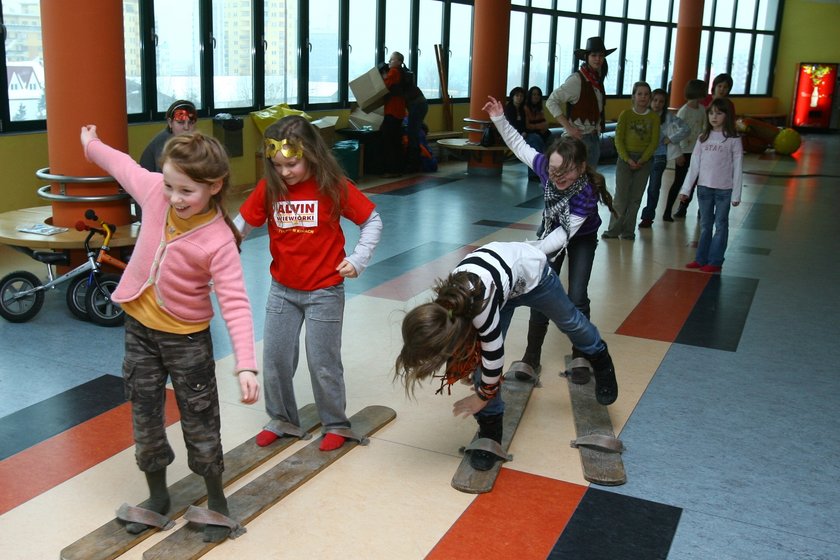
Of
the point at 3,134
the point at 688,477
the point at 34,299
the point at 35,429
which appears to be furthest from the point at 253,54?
the point at 688,477

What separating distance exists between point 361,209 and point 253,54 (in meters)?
8.43

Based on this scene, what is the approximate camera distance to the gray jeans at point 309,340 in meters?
3.57

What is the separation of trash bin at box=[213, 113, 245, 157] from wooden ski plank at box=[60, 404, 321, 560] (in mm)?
7012

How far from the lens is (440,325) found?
2.98 meters

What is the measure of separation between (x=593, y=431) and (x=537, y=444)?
275mm

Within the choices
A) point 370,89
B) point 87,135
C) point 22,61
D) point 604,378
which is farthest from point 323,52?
point 87,135

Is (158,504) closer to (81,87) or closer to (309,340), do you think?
(309,340)

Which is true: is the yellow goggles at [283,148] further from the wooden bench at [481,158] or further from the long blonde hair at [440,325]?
the wooden bench at [481,158]

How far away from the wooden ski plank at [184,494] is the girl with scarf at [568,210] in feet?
4.39

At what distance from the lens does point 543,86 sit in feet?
63.6

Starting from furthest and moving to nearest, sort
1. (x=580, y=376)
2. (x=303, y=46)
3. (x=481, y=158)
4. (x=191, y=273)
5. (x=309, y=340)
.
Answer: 1. (x=481, y=158)
2. (x=303, y=46)
3. (x=580, y=376)
4. (x=309, y=340)
5. (x=191, y=273)

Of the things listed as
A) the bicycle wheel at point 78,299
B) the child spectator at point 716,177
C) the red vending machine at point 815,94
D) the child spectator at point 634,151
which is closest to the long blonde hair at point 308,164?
the bicycle wheel at point 78,299

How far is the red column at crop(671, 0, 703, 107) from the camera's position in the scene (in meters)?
18.9

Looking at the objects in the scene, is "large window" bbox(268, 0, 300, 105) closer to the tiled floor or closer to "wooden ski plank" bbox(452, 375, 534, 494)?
the tiled floor
